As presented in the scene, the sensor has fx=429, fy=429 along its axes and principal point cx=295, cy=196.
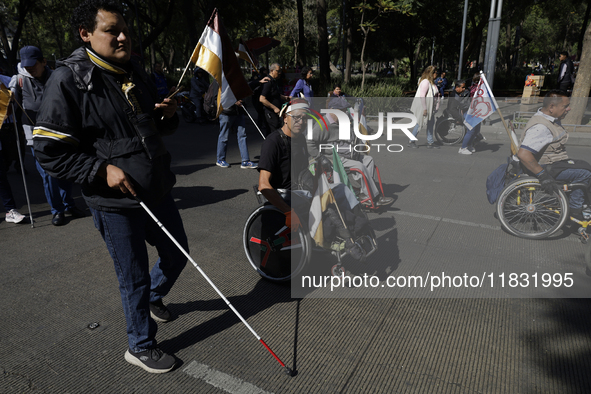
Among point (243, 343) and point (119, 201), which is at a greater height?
point (119, 201)

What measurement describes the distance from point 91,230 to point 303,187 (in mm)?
2737

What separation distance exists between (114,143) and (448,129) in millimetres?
9069

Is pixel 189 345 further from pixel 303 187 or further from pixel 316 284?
pixel 303 187

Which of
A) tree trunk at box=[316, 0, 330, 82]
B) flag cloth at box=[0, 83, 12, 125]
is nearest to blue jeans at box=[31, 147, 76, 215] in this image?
flag cloth at box=[0, 83, 12, 125]

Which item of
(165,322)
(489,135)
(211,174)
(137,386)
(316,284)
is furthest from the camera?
(489,135)

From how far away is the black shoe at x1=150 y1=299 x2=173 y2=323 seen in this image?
123 inches

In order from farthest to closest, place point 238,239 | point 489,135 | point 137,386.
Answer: point 489,135 → point 238,239 → point 137,386

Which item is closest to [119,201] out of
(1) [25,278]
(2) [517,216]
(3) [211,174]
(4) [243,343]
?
(4) [243,343]

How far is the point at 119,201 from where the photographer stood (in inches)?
93.2

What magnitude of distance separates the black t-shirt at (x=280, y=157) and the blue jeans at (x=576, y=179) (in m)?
2.92

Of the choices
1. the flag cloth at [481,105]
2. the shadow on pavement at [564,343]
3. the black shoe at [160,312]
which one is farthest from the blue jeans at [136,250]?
the flag cloth at [481,105]

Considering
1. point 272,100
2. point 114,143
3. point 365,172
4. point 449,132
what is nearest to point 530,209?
point 365,172

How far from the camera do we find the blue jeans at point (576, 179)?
448 cm

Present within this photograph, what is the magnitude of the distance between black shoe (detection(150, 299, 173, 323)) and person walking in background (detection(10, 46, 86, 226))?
2.76 metres
